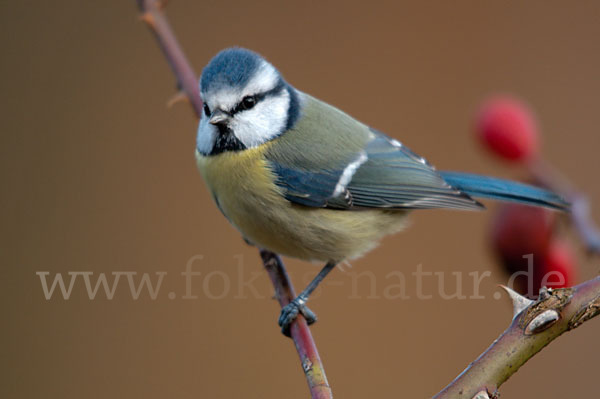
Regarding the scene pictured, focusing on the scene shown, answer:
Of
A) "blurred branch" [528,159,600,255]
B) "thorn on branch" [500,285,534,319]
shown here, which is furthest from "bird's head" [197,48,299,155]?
"thorn on branch" [500,285,534,319]

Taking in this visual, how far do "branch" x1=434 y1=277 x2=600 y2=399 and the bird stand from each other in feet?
2.14

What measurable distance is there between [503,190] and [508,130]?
0.91 feet

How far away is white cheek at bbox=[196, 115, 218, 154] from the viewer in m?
1.46

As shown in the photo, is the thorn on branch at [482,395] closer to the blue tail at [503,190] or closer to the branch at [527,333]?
the branch at [527,333]

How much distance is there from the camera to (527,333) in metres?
0.70

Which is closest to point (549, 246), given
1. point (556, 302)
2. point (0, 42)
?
point (556, 302)

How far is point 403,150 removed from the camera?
5.63 ft

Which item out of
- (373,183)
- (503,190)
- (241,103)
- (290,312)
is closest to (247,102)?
(241,103)

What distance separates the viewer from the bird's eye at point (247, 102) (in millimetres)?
1420

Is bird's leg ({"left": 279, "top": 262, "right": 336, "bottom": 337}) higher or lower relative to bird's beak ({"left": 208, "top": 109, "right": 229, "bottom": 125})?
lower

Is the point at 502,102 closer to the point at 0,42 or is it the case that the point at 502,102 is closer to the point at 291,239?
the point at 291,239

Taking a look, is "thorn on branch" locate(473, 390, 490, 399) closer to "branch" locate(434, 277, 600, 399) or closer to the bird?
"branch" locate(434, 277, 600, 399)

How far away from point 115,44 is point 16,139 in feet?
1.71

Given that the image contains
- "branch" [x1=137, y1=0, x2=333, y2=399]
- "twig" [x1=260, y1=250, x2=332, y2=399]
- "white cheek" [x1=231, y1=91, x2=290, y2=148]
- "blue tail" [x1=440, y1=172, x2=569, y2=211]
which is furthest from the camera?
"white cheek" [x1=231, y1=91, x2=290, y2=148]
